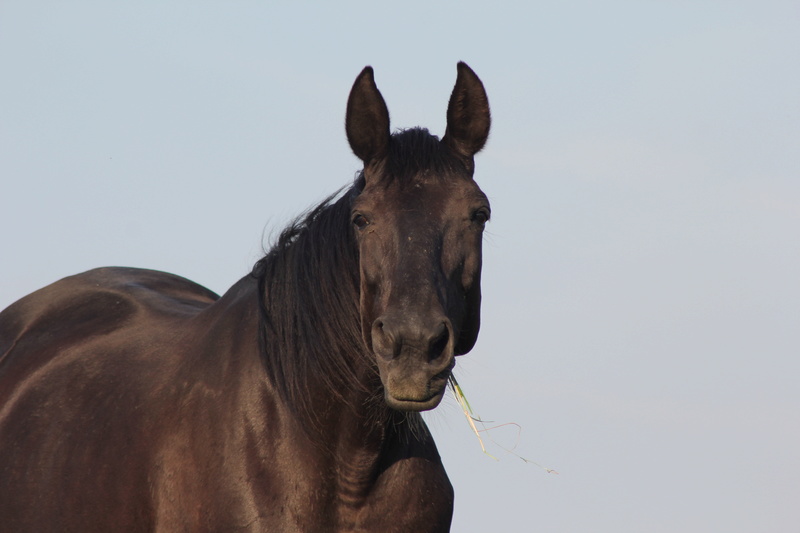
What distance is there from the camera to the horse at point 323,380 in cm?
445

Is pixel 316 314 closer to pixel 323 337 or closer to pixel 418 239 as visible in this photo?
pixel 323 337

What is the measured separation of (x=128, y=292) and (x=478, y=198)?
2.87 metres

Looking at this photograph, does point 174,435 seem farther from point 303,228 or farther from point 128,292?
point 128,292

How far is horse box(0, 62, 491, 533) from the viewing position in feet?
14.6

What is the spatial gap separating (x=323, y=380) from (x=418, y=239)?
802mm

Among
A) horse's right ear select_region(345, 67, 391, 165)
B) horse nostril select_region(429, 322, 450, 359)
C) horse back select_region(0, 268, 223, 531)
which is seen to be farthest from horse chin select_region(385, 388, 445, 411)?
horse back select_region(0, 268, 223, 531)

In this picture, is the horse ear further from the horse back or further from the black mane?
the horse back

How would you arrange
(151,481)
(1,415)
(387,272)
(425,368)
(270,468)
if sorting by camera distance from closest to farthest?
(425,368), (387,272), (270,468), (151,481), (1,415)

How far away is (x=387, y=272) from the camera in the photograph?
4.43 metres

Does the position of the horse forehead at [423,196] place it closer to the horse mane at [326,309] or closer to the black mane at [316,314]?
the horse mane at [326,309]

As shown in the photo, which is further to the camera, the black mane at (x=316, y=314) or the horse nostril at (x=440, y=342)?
the black mane at (x=316, y=314)

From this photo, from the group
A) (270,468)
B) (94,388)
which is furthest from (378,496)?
(94,388)

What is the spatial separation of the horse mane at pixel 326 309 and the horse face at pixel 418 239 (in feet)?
0.05

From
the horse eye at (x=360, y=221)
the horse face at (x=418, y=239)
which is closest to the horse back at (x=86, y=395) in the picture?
the horse eye at (x=360, y=221)
